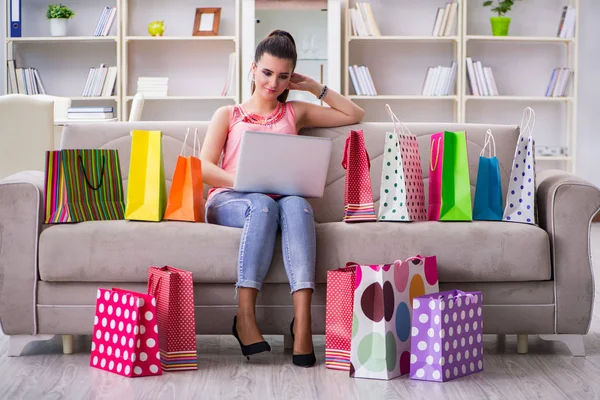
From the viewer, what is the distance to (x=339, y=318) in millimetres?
2393

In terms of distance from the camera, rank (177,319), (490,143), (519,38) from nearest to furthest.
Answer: (177,319), (490,143), (519,38)

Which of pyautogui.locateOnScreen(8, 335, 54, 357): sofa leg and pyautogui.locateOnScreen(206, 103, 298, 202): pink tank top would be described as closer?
pyautogui.locateOnScreen(8, 335, 54, 357): sofa leg

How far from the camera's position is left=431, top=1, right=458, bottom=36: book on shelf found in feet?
19.5

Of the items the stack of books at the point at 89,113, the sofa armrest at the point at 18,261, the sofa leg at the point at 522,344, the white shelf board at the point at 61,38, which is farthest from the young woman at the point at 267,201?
the white shelf board at the point at 61,38

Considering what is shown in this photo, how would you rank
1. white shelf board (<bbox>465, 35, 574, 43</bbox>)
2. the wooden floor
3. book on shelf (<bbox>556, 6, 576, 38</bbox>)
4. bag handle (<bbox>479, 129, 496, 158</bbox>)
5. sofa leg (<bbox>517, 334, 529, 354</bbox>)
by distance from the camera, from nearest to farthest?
the wooden floor → sofa leg (<bbox>517, 334, 529, 354</bbox>) → bag handle (<bbox>479, 129, 496, 158</bbox>) → white shelf board (<bbox>465, 35, 574, 43</bbox>) → book on shelf (<bbox>556, 6, 576, 38</bbox>)

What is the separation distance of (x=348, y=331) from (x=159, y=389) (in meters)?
0.54

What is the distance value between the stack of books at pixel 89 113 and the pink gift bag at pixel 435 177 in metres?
2.62

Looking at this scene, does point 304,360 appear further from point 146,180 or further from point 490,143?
point 490,143

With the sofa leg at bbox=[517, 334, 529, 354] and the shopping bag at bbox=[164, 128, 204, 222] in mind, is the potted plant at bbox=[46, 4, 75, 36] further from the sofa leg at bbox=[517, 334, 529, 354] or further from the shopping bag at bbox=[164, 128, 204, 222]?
the sofa leg at bbox=[517, 334, 529, 354]

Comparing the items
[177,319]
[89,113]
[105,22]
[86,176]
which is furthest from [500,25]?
[177,319]

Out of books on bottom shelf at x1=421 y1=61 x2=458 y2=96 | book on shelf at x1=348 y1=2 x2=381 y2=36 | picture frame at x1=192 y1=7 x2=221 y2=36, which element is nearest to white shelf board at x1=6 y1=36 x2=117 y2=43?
picture frame at x1=192 y1=7 x2=221 y2=36

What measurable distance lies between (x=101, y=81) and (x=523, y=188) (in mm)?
4011

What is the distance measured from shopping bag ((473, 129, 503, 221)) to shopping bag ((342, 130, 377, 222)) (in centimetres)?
35

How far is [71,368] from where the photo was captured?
2416 millimetres
